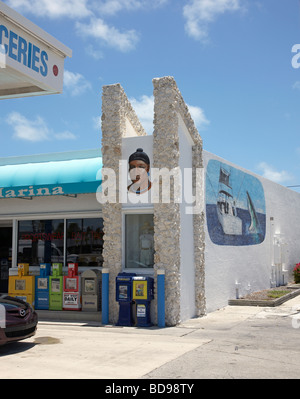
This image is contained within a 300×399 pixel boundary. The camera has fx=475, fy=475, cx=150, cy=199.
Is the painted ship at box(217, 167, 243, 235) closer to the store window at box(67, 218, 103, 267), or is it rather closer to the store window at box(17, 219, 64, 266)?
the store window at box(67, 218, 103, 267)

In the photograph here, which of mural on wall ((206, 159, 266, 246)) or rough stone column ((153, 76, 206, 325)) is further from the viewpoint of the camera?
mural on wall ((206, 159, 266, 246))

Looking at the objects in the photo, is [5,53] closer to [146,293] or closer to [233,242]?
[146,293]

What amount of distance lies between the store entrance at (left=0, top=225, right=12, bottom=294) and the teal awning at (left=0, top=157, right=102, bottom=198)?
7.87ft

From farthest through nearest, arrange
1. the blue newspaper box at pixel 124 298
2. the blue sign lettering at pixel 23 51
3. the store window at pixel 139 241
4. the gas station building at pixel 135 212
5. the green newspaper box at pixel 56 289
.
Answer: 1. the green newspaper box at pixel 56 289
2. the store window at pixel 139 241
3. the gas station building at pixel 135 212
4. the blue newspaper box at pixel 124 298
5. the blue sign lettering at pixel 23 51

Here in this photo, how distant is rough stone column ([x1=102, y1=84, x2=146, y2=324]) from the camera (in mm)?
12453

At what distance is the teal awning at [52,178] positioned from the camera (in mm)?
13008

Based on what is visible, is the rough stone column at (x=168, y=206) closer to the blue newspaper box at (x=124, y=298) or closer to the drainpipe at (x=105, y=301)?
the blue newspaper box at (x=124, y=298)

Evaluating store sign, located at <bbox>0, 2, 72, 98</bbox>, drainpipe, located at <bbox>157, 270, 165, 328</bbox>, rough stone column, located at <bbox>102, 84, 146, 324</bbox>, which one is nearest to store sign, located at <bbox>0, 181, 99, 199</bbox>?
rough stone column, located at <bbox>102, 84, 146, 324</bbox>

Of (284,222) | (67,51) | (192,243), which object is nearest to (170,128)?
(192,243)

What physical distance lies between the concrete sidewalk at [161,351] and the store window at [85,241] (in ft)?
7.74

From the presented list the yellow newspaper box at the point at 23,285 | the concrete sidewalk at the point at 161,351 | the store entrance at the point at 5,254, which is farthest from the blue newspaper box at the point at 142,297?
the store entrance at the point at 5,254

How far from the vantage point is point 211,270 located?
14938 millimetres

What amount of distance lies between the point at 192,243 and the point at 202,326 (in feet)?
8.41
